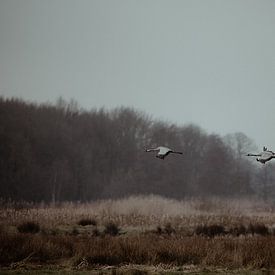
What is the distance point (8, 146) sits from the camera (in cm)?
2867

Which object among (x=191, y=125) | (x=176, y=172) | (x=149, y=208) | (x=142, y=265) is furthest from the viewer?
(x=191, y=125)

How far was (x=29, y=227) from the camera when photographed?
14.3 m

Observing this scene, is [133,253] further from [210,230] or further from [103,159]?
[103,159]

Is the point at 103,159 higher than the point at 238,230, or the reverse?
the point at 103,159

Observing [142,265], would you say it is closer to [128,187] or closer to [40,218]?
[40,218]

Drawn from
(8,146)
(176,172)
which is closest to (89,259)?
(8,146)

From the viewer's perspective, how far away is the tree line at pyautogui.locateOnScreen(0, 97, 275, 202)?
3034 centimetres

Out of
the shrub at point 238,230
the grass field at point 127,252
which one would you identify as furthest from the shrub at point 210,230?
the shrub at point 238,230

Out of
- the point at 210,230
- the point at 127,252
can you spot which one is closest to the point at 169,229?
the point at 210,230

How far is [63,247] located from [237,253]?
3937mm

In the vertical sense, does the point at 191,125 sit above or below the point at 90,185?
above

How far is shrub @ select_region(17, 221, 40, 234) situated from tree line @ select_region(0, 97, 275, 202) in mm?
12373

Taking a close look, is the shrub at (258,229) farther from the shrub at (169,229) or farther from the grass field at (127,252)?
the shrub at (169,229)

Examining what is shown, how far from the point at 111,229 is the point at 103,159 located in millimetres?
24926
